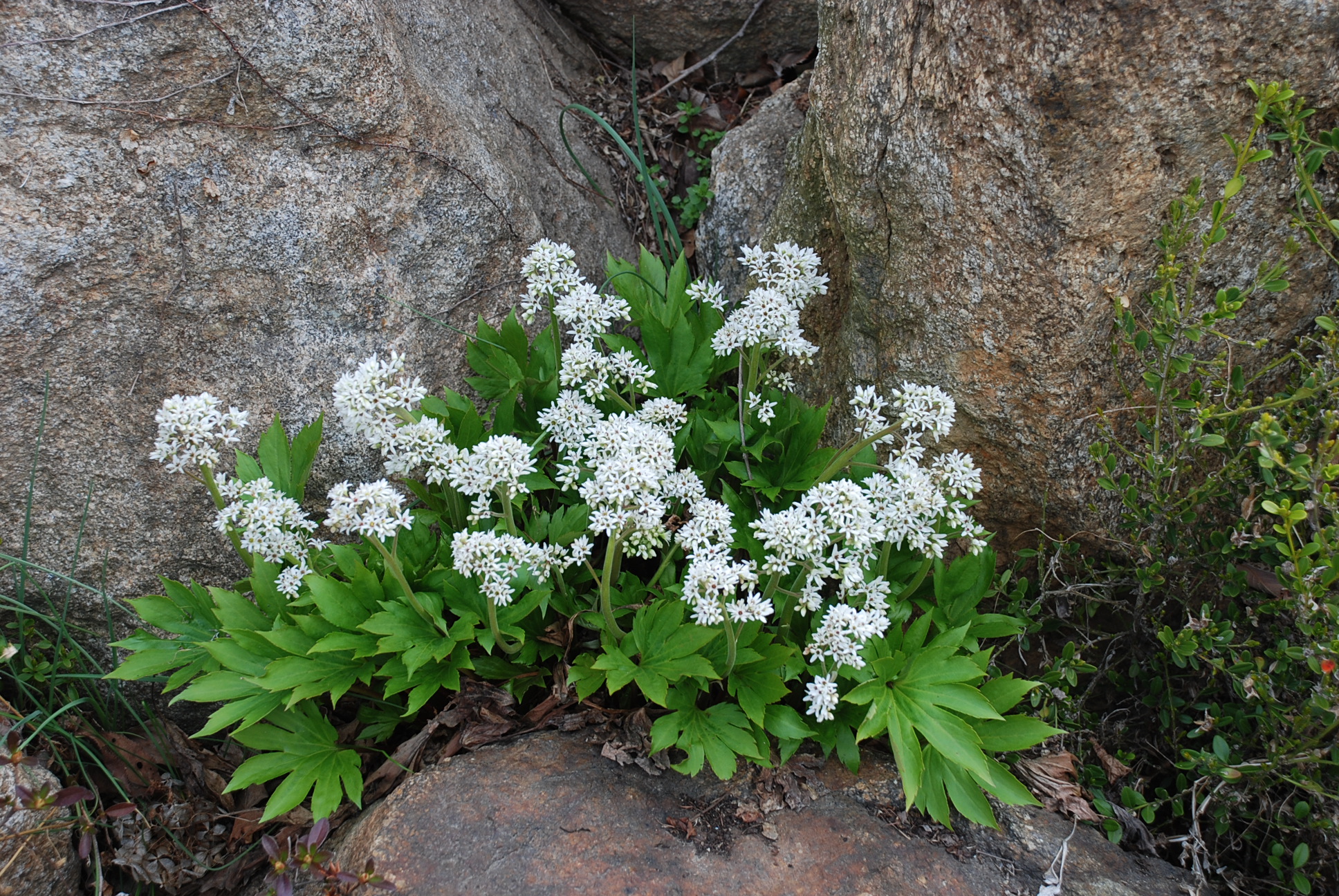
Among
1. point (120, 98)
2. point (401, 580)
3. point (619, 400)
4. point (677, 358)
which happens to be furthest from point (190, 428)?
point (677, 358)

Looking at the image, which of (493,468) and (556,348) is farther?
(556,348)

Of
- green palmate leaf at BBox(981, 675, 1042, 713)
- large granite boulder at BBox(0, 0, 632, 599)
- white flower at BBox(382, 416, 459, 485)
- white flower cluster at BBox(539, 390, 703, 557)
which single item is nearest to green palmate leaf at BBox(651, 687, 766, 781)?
white flower cluster at BBox(539, 390, 703, 557)

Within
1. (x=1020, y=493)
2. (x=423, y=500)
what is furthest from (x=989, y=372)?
(x=423, y=500)

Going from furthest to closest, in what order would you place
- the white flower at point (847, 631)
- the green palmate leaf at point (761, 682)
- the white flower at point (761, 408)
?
the white flower at point (761, 408) → the green palmate leaf at point (761, 682) → the white flower at point (847, 631)

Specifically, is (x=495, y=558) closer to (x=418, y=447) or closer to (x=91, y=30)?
(x=418, y=447)

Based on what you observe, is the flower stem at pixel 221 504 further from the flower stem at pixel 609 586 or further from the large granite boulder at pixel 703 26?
Result: the large granite boulder at pixel 703 26

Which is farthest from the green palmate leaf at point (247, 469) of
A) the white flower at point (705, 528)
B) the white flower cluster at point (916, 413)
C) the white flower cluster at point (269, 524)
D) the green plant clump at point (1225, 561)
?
the green plant clump at point (1225, 561)

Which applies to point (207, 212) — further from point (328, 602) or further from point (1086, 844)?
point (1086, 844)
